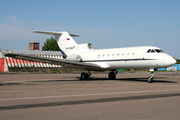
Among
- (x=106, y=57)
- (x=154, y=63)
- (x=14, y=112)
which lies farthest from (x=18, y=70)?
(x=14, y=112)

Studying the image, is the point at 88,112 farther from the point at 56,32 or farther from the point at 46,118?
the point at 56,32

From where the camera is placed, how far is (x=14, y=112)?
7320 millimetres

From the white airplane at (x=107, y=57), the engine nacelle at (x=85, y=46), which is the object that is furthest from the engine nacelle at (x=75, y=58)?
the engine nacelle at (x=85, y=46)

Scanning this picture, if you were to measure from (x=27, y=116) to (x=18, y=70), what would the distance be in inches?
2091

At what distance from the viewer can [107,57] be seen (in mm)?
25234

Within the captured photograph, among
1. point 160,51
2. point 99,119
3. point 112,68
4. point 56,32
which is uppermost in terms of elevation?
point 56,32

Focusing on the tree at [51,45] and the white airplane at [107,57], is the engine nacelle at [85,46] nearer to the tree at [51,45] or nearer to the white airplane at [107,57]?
the white airplane at [107,57]

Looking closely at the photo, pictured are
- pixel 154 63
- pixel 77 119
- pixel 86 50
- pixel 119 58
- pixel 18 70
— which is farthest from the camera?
pixel 18 70

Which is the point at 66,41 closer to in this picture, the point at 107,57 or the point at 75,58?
the point at 75,58

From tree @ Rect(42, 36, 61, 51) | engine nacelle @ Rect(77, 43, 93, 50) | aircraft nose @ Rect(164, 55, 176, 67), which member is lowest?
aircraft nose @ Rect(164, 55, 176, 67)

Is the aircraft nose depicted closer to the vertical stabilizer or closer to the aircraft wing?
the aircraft wing

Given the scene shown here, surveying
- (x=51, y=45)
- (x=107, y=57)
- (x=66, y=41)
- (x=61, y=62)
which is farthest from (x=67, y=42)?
(x=51, y=45)

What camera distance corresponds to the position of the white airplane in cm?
2152

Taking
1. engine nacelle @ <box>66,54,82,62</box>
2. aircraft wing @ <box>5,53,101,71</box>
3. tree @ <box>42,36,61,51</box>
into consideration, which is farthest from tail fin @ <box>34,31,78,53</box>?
tree @ <box>42,36,61,51</box>
